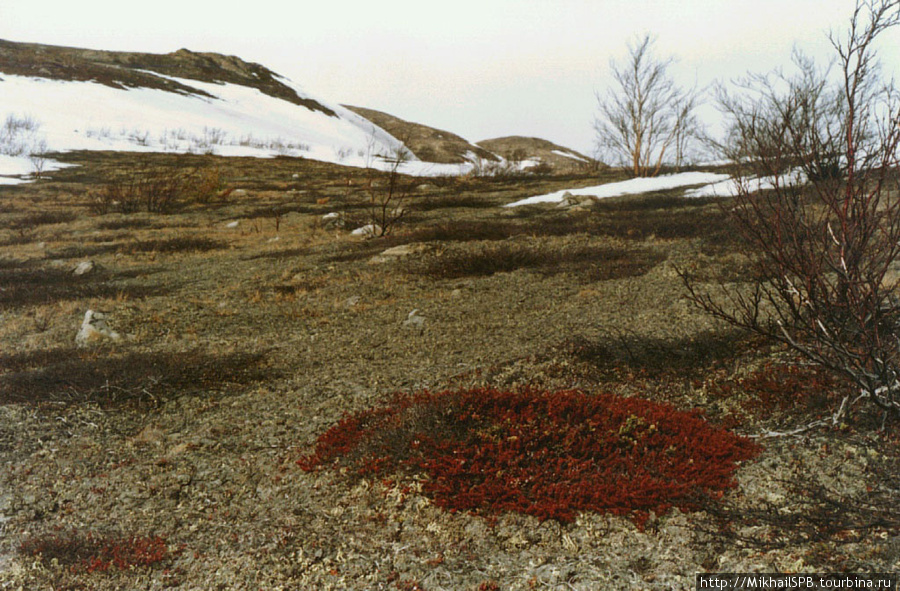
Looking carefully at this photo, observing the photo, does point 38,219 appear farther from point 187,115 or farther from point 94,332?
point 187,115

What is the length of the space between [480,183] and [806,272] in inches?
1100

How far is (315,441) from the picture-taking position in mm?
4766

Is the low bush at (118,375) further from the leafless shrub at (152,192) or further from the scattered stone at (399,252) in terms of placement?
the leafless shrub at (152,192)

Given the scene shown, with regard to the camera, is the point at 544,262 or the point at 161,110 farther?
the point at 161,110

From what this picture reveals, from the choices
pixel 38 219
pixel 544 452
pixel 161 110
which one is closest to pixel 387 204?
pixel 38 219

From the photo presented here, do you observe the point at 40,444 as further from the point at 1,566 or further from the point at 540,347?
the point at 540,347

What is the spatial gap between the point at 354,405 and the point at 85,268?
10.3 m

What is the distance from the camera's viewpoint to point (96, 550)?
335 centimetres

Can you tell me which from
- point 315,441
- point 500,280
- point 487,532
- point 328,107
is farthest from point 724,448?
point 328,107

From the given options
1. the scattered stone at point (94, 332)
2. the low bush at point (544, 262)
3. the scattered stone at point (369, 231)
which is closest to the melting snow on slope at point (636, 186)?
the scattered stone at point (369, 231)

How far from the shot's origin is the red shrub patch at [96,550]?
3223mm

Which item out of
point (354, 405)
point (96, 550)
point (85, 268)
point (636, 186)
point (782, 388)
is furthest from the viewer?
point (636, 186)

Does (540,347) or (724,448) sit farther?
(540,347)

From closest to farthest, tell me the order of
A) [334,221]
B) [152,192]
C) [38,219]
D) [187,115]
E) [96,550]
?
[96,550]
[334,221]
[38,219]
[152,192]
[187,115]
